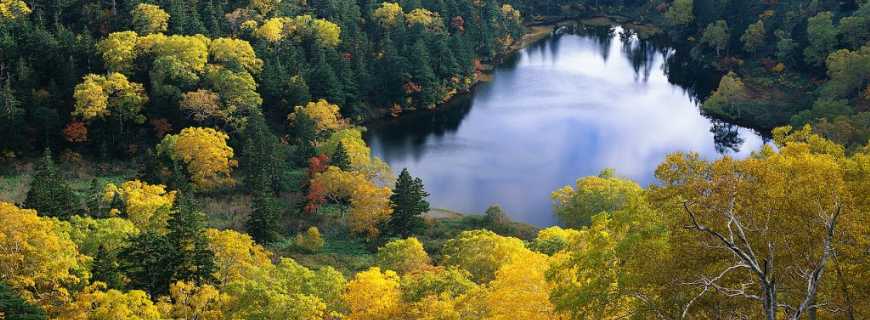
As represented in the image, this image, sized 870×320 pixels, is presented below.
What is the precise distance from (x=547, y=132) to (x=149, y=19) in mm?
39333

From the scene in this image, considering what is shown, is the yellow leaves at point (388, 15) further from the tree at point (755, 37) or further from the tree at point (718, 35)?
the tree at point (755, 37)

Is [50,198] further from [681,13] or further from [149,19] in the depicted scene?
[681,13]

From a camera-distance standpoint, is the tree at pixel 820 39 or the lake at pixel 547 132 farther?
the tree at pixel 820 39

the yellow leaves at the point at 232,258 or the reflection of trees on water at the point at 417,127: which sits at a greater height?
the yellow leaves at the point at 232,258

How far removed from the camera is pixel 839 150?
20031mm

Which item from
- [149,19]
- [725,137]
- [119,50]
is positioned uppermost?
[149,19]

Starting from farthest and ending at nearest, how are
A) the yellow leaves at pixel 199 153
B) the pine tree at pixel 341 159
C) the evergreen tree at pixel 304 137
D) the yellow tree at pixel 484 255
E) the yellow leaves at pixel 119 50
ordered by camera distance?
the yellow leaves at pixel 119 50 < the evergreen tree at pixel 304 137 < the pine tree at pixel 341 159 < the yellow leaves at pixel 199 153 < the yellow tree at pixel 484 255

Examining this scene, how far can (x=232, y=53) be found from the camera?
67.5 meters

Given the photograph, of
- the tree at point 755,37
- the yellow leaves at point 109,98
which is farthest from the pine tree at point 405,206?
the tree at point 755,37

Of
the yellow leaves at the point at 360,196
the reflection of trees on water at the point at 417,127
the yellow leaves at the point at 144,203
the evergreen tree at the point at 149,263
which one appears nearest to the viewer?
the evergreen tree at the point at 149,263

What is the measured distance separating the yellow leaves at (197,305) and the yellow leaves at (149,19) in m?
45.8

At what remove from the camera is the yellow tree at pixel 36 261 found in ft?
95.3

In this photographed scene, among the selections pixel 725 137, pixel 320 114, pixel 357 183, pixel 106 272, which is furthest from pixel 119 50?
pixel 725 137

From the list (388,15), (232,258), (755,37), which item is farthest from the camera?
(755,37)
